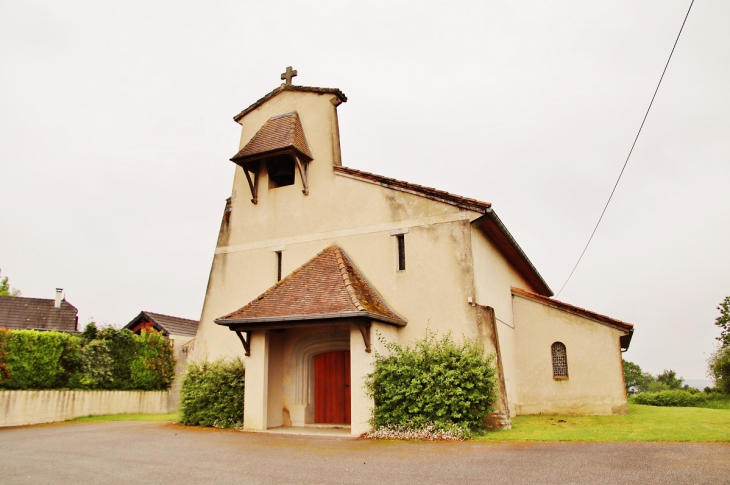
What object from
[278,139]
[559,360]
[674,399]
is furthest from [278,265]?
[674,399]

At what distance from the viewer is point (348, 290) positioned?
13.8m

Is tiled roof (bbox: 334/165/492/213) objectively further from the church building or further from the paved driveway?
the paved driveway

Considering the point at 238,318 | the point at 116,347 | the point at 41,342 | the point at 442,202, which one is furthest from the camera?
the point at 116,347

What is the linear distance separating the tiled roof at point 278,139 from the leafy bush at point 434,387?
723 cm

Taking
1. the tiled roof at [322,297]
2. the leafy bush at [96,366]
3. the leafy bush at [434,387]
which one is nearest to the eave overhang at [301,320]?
the tiled roof at [322,297]

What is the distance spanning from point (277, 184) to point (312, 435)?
8659 millimetres

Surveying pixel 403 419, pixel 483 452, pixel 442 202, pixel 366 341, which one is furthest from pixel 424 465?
pixel 442 202

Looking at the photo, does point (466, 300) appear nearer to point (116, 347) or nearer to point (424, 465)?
point (424, 465)

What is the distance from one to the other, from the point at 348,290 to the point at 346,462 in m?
5.46

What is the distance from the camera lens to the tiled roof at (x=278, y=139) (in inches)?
662

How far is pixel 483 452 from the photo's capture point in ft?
31.4

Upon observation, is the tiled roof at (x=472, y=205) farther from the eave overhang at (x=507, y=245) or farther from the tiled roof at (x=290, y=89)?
the tiled roof at (x=290, y=89)

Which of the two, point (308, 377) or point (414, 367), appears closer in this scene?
point (414, 367)

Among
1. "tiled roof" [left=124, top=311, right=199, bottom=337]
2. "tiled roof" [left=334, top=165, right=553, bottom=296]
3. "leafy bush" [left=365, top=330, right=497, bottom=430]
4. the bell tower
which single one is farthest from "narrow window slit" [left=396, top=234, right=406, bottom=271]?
"tiled roof" [left=124, top=311, right=199, bottom=337]
